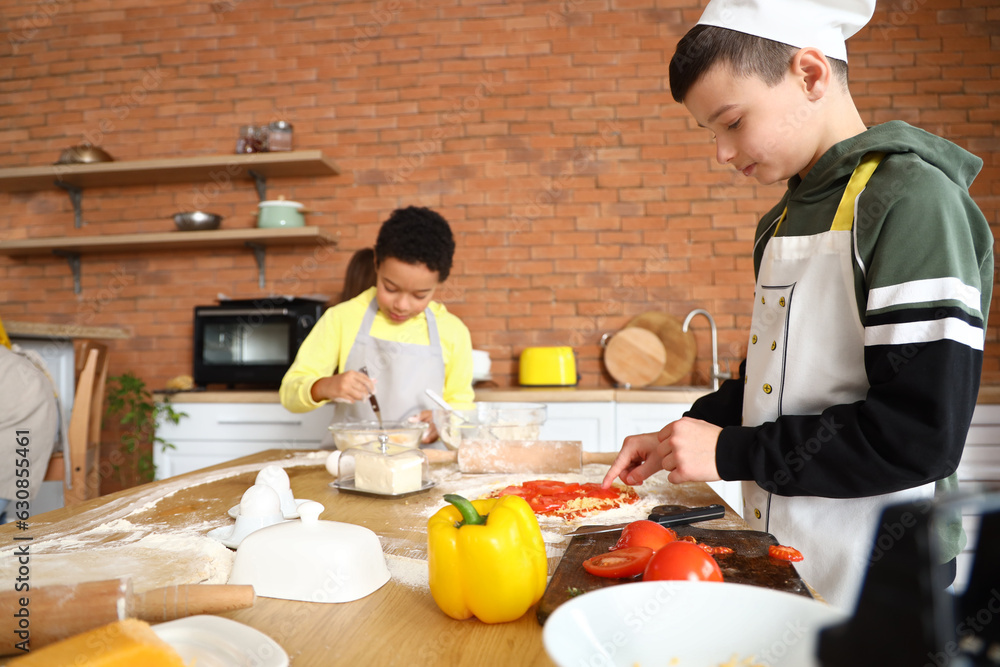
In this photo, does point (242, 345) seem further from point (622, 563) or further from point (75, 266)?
point (622, 563)

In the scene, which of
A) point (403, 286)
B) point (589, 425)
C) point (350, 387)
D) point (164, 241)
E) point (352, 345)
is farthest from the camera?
point (164, 241)

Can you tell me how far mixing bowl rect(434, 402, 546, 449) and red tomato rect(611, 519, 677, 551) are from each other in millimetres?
905

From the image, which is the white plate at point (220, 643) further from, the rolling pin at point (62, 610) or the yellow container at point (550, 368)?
the yellow container at point (550, 368)

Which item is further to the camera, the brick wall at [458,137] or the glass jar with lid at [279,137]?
the glass jar with lid at [279,137]

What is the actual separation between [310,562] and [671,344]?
11.0 ft

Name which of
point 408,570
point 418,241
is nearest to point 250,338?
point 418,241

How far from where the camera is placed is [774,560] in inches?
32.5

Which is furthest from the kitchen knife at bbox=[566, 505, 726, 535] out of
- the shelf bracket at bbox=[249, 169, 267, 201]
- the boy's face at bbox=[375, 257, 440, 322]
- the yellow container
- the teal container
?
the shelf bracket at bbox=[249, 169, 267, 201]

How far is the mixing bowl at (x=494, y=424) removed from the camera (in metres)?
1.75

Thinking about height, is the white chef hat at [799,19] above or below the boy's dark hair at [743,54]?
above

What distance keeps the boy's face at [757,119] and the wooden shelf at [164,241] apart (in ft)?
10.1

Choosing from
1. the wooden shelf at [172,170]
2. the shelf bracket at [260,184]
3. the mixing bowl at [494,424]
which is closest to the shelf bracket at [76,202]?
the wooden shelf at [172,170]

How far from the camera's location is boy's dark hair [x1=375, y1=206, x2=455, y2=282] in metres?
2.30

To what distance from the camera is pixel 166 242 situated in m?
4.00
